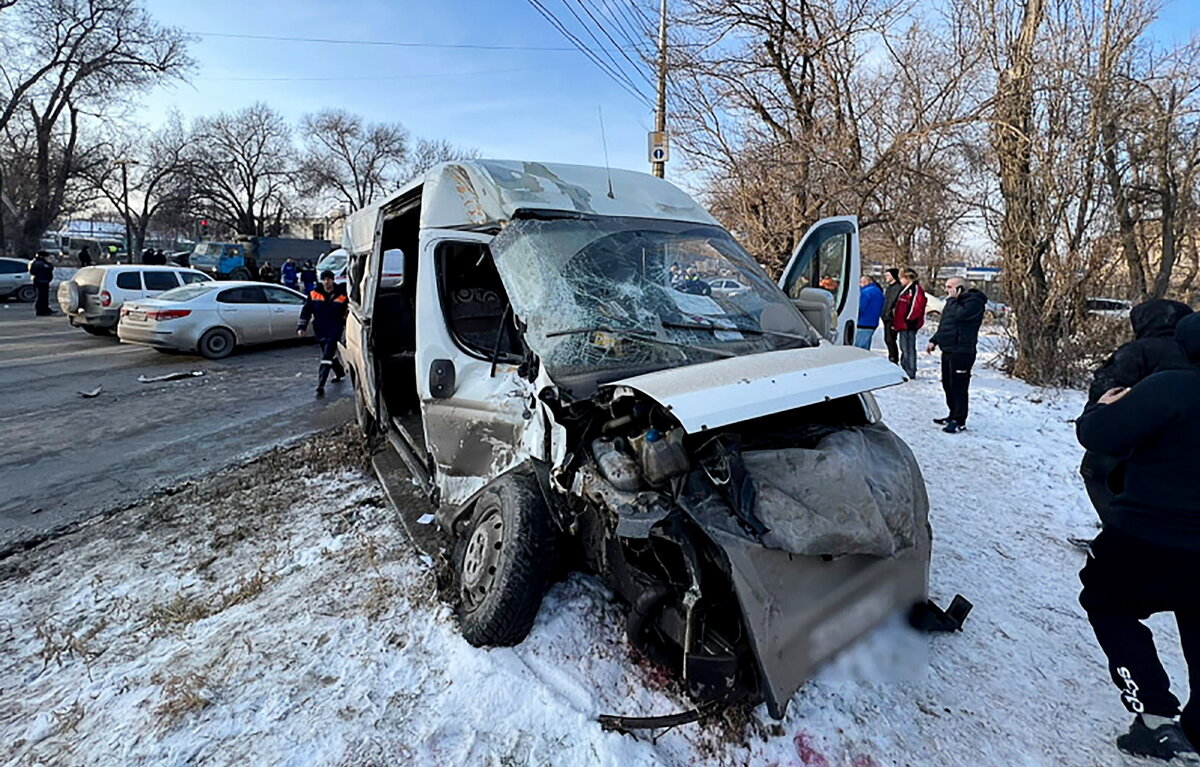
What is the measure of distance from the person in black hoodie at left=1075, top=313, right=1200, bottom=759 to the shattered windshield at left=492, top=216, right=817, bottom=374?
142 centimetres

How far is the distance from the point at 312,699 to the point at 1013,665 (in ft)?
10.5

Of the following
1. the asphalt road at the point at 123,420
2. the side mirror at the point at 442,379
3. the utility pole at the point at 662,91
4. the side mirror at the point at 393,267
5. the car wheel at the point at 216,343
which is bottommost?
the asphalt road at the point at 123,420

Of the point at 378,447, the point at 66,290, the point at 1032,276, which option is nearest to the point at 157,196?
the point at 66,290

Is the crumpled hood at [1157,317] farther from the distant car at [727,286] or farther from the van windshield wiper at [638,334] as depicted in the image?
the van windshield wiper at [638,334]

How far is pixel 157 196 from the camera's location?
4412 centimetres

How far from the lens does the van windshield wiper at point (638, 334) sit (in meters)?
2.79

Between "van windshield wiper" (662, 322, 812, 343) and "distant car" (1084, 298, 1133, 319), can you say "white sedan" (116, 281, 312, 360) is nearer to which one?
"van windshield wiper" (662, 322, 812, 343)

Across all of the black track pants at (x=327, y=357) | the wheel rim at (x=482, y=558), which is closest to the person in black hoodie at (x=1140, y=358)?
A: the wheel rim at (x=482, y=558)

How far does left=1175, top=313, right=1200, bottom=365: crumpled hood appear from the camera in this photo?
6.81 feet

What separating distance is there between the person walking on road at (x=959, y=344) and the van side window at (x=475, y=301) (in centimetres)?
500

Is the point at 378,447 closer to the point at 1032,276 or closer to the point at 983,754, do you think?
the point at 983,754

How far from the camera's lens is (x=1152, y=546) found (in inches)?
84.9

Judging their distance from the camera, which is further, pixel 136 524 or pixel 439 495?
pixel 136 524

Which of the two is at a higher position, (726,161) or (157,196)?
(157,196)
